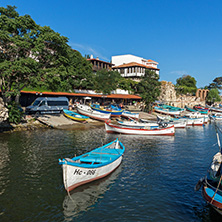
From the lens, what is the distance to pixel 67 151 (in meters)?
22.2

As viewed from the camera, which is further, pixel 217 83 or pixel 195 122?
pixel 217 83

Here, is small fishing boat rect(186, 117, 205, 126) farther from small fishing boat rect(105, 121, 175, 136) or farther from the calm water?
the calm water

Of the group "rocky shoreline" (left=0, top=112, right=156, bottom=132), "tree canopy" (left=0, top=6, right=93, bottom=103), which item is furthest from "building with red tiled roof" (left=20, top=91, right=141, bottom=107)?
"tree canopy" (left=0, top=6, right=93, bottom=103)

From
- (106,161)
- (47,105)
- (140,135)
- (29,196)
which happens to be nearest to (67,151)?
(106,161)

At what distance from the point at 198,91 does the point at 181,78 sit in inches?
544

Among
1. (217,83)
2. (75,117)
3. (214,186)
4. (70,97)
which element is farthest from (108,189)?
(217,83)

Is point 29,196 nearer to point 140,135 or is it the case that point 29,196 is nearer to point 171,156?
point 171,156

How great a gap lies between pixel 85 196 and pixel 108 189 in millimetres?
1890

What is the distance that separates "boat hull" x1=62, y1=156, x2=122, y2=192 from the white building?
73.9 meters

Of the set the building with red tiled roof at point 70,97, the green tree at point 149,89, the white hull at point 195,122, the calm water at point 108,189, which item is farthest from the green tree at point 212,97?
the calm water at point 108,189

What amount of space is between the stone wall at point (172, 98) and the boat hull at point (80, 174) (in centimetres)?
7604

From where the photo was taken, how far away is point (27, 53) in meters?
31.7

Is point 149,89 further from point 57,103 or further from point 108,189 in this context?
point 108,189

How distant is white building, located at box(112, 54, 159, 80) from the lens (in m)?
86.1
